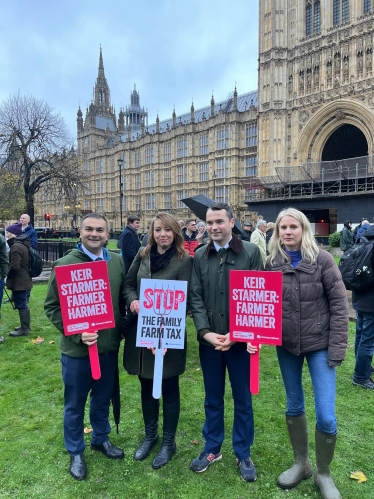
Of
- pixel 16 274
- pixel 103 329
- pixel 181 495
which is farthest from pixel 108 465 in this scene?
pixel 16 274

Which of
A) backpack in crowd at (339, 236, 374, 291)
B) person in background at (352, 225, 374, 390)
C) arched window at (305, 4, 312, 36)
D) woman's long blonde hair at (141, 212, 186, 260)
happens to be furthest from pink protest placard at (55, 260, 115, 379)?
arched window at (305, 4, 312, 36)

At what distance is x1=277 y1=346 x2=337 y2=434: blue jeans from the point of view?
252cm

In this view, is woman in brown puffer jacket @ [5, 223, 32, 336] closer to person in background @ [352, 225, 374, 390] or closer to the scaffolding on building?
person in background @ [352, 225, 374, 390]

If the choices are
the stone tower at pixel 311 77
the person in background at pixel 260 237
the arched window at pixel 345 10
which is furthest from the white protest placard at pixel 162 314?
the arched window at pixel 345 10

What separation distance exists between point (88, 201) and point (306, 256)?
6669 cm

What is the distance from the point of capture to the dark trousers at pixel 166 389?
2.98m

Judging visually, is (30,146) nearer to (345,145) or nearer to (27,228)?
(27,228)

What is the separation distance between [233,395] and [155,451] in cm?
100

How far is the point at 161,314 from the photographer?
2.81m

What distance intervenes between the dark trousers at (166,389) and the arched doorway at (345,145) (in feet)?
112

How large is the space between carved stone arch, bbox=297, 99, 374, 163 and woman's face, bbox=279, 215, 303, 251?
89.5ft

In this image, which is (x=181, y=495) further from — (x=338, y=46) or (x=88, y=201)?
(x=88, y=201)

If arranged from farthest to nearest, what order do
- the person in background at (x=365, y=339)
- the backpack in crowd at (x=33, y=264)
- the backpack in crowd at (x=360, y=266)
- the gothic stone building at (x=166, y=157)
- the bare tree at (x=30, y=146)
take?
the gothic stone building at (x=166, y=157) < the bare tree at (x=30, y=146) < the backpack in crowd at (x=33, y=264) < the person in background at (x=365, y=339) < the backpack in crowd at (x=360, y=266)

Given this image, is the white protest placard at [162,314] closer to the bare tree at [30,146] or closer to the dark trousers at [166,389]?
the dark trousers at [166,389]
